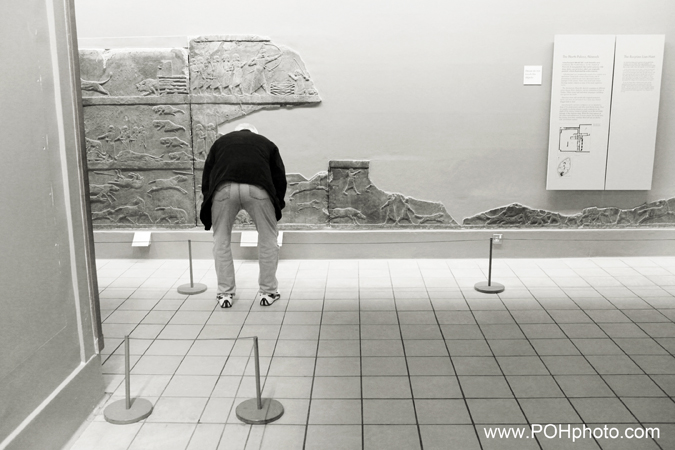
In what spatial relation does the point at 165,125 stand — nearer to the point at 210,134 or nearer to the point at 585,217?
the point at 210,134

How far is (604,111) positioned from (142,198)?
5604 mm

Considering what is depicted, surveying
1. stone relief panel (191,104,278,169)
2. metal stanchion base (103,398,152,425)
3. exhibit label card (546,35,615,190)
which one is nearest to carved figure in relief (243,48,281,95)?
stone relief panel (191,104,278,169)

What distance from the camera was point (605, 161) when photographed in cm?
713

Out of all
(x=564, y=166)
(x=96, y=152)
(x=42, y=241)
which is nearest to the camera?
(x=42, y=241)

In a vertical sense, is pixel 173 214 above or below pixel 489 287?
above

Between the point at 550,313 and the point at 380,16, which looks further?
the point at 380,16

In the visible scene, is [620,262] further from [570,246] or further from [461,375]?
→ [461,375]

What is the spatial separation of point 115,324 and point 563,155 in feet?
17.2

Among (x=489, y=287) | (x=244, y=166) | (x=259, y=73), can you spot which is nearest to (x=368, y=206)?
(x=489, y=287)

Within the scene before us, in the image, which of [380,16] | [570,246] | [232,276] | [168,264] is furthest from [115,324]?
[570,246]

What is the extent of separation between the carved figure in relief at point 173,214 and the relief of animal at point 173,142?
2.48ft

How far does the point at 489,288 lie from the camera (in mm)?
5977

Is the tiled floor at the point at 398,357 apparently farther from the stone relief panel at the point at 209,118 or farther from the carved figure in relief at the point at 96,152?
the stone relief panel at the point at 209,118

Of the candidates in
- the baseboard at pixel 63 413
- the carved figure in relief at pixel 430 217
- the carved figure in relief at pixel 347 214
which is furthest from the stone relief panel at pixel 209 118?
the baseboard at pixel 63 413
